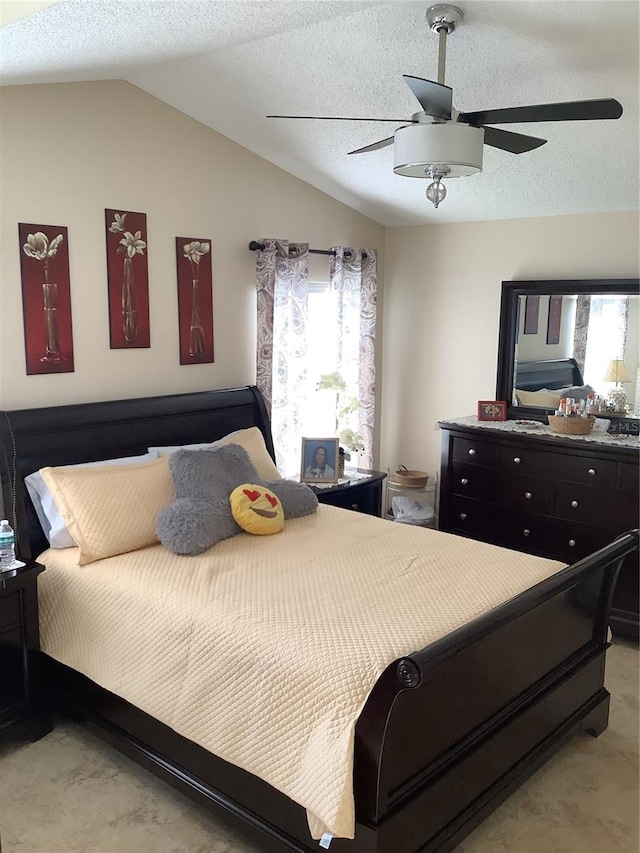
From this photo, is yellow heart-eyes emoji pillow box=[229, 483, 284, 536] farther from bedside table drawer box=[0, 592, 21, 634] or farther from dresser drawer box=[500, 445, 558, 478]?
dresser drawer box=[500, 445, 558, 478]

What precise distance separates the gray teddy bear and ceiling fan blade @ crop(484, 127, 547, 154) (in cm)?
177

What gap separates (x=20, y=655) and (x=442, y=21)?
109 inches

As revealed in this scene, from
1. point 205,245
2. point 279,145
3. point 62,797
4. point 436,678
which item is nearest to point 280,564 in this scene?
point 436,678

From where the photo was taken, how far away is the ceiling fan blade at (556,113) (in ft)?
7.18

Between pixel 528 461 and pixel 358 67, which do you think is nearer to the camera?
pixel 358 67

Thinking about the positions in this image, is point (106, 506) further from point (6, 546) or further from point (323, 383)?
point (323, 383)

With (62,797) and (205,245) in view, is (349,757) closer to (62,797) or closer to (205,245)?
(62,797)

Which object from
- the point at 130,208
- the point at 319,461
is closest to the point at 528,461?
the point at 319,461

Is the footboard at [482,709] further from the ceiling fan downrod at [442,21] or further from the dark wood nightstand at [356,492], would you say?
the ceiling fan downrod at [442,21]

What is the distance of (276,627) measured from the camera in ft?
7.62

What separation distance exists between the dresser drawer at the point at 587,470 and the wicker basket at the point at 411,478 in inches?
43.3

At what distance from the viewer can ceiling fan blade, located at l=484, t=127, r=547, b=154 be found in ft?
8.18

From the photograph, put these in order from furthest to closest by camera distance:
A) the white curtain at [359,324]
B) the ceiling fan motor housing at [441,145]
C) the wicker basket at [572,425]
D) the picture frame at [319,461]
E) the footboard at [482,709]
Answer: the white curtain at [359,324] < the picture frame at [319,461] < the wicker basket at [572,425] < the ceiling fan motor housing at [441,145] < the footboard at [482,709]

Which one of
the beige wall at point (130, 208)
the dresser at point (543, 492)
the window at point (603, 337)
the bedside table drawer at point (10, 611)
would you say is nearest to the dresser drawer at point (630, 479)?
the dresser at point (543, 492)
